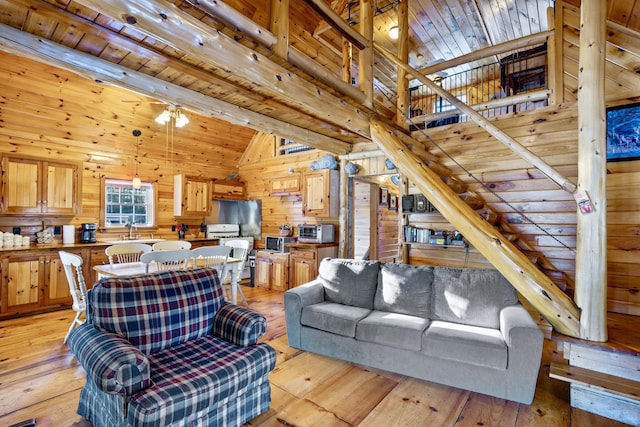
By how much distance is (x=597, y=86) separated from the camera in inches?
91.0

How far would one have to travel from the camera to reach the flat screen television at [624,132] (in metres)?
3.26

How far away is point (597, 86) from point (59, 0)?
12.6 feet

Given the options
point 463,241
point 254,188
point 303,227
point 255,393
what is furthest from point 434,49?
point 255,393

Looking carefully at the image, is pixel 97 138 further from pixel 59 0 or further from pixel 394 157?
pixel 394 157

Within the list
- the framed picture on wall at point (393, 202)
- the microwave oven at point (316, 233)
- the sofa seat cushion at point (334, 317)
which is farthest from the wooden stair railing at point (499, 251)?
the framed picture on wall at point (393, 202)

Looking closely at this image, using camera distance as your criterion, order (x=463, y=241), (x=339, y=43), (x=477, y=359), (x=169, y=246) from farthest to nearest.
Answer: (x=339, y=43), (x=169, y=246), (x=463, y=241), (x=477, y=359)

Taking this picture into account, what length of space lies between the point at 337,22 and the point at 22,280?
16.8ft

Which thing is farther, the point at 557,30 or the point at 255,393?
the point at 557,30

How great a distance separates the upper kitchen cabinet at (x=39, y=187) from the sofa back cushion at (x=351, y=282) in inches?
168

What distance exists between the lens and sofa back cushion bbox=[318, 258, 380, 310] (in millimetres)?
A: 3195

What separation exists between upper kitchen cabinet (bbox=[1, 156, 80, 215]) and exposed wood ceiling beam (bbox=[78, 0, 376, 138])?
3921mm

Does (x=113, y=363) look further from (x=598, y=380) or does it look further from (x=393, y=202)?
(x=393, y=202)

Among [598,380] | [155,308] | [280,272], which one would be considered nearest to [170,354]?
[155,308]

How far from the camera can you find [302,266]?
210 inches
